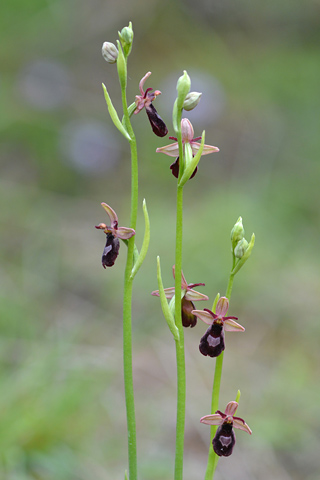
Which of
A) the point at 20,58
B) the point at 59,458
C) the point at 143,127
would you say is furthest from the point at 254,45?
the point at 59,458

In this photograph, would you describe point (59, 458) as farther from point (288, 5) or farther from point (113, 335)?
point (288, 5)

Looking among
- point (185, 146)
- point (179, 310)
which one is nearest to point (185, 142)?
point (185, 146)

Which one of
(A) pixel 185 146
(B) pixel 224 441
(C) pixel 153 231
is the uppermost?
(A) pixel 185 146

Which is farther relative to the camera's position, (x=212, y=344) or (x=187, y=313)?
(x=187, y=313)

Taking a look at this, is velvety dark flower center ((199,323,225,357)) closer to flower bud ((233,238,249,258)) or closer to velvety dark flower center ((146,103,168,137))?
flower bud ((233,238,249,258))

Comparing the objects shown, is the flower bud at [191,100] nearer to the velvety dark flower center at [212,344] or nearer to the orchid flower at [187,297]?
the orchid flower at [187,297]

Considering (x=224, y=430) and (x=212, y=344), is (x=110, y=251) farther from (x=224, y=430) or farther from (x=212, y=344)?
(x=224, y=430)

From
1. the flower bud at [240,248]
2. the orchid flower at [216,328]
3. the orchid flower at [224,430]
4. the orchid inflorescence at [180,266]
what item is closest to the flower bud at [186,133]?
the orchid inflorescence at [180,266]
